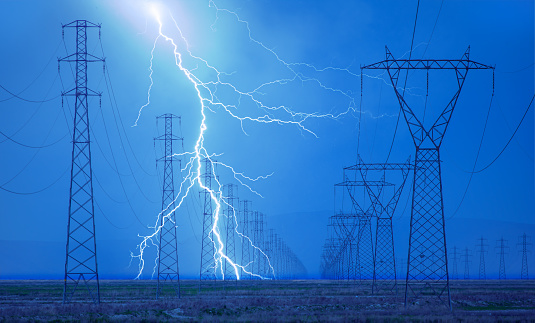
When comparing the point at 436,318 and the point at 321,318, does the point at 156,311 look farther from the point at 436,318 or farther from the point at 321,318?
the point at 436,318

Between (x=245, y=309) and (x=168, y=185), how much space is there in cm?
1590

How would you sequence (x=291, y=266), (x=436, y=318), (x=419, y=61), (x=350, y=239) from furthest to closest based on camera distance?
(x=291, y=266) < (x=350, y=239) < (x=419, y=61) < (x=436, y=318)

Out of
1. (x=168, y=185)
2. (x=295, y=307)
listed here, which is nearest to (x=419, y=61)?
(x=295, y=307)

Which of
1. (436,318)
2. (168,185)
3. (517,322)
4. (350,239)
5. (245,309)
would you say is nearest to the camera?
(517,322)

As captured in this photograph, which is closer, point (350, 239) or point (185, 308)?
point (185, 308)

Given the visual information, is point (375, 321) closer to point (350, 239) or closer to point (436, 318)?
point (436, 318)

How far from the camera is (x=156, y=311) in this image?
3244 cm

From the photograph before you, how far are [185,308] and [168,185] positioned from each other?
14.7 meters

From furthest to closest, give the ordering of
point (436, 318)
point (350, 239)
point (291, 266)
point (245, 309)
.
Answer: point (291, 266), point (350, 239), point (245, 309), point (436, 318)

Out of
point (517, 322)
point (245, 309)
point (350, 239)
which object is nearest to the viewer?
point (517, 322)

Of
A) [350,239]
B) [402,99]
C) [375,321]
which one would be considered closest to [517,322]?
[375,321]

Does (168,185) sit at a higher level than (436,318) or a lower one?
higher

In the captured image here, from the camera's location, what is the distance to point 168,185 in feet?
156

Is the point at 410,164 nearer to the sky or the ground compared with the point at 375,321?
nearer to the sky
